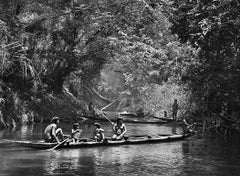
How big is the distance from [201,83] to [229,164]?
30.9 ft

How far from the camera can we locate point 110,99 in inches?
2469

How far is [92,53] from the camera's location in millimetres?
31422

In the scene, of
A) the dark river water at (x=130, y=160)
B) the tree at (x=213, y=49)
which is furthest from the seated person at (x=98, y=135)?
the tree at (x=213, y=49)

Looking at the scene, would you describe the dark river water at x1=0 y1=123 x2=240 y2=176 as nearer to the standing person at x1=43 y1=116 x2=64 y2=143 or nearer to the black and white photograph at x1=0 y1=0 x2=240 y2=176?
the black and white photograph at x1=0 y1=0 x2=240 y2=176

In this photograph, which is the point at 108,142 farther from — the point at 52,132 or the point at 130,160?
the point at 130,160

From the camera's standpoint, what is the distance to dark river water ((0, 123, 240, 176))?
1392 centimetres

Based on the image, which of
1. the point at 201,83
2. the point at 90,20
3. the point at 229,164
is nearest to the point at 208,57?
the point at 201,83

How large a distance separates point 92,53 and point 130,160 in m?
16.2

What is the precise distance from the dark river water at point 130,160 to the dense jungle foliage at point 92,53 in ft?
13.3

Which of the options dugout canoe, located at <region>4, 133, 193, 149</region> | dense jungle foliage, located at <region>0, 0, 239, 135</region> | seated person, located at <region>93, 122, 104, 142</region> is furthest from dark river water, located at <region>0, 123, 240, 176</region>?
dense jungle foliage, located at <region>0, 0, 239, 135</region>

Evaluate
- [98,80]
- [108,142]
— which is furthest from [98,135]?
[98,80]

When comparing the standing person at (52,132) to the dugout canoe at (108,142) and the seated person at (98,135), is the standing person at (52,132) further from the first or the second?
the seated person at (98,135)

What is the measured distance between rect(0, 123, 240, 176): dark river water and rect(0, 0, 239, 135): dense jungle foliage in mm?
4067

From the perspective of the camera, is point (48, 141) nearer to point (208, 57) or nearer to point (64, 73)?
point (208, 57)
